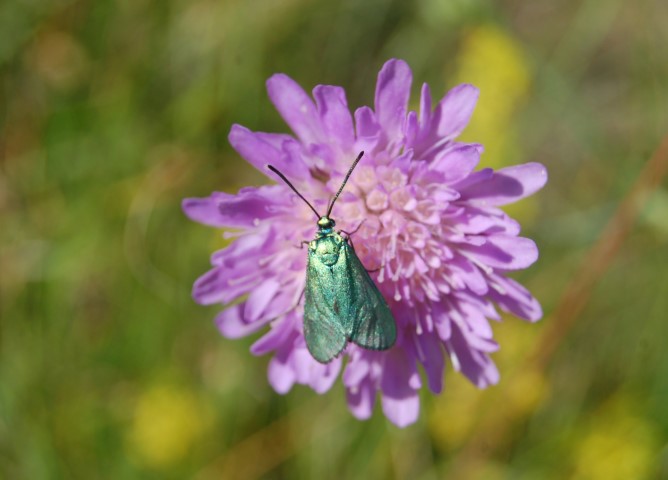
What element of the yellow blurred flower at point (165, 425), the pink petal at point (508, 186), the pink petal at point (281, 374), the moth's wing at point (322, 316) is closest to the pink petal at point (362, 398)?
the pink petal at point (281, 374)

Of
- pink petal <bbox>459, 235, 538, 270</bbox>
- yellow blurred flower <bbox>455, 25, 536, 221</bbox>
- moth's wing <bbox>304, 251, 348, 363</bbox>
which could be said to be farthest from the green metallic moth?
yellow blurred flower <bbox>455, 25, 536, 221</bbox>

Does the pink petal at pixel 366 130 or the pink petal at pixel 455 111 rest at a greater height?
the pink petal at pixel 455 111

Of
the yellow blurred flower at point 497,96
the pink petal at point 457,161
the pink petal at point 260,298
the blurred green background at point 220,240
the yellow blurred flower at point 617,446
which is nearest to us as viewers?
the pink petal at point 457,161

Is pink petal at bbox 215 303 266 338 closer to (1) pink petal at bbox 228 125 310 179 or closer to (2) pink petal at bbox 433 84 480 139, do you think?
(1) pink petal at bbox 228 125 310 179

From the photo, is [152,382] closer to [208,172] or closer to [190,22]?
[208,172]

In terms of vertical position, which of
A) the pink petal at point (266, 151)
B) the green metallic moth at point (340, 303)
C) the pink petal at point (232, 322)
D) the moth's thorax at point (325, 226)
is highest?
the pink petal at point (266, 151)

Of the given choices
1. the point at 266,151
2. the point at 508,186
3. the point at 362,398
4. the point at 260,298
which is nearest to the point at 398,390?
the point at 362,398

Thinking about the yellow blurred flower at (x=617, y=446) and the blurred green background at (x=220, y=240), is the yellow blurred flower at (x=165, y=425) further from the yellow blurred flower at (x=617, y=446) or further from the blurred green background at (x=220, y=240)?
the yellow blurred flower at (x=617, y=446)
